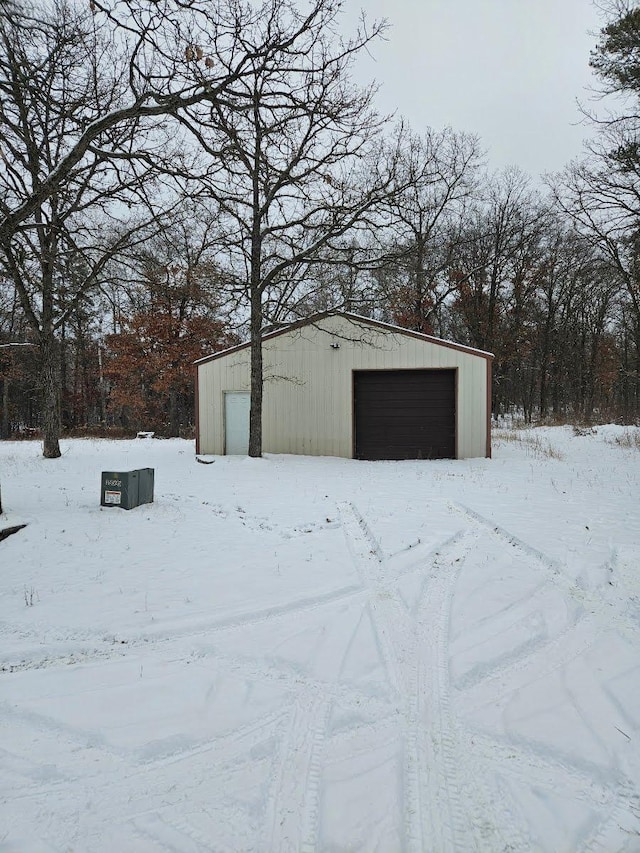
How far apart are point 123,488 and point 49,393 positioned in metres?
8.54

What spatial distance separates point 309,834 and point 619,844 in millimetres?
1184

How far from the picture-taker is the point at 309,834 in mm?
1721

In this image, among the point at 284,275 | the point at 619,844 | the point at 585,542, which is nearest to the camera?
the point at 619,844

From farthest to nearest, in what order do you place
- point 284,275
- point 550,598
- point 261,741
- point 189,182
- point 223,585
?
point 284,275 → point 189,182 → point 223,585 → point 550,598 → point 261,741

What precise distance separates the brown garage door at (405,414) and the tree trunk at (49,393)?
353 inches

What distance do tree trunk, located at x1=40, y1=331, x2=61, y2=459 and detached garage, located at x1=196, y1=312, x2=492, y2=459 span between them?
13.9ft

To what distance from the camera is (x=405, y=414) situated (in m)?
13.7

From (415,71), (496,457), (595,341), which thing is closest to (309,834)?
(415,71)

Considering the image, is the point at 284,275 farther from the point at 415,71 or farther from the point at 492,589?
the point at 492,589

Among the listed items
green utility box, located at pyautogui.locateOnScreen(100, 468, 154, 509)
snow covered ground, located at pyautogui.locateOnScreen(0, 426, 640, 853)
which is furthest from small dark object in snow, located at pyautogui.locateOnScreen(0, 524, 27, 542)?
green utility box, located at pyautogui.locateOnScreen(100, 468, 154, 509)

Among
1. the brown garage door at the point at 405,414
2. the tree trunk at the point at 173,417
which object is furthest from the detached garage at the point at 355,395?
the tree trunk at the point at 173,417

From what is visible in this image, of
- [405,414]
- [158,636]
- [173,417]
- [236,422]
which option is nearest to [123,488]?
[158,636]

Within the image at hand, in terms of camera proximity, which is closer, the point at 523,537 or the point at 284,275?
the point at 523,537

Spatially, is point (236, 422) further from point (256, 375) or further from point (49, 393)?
point (49, 393)
